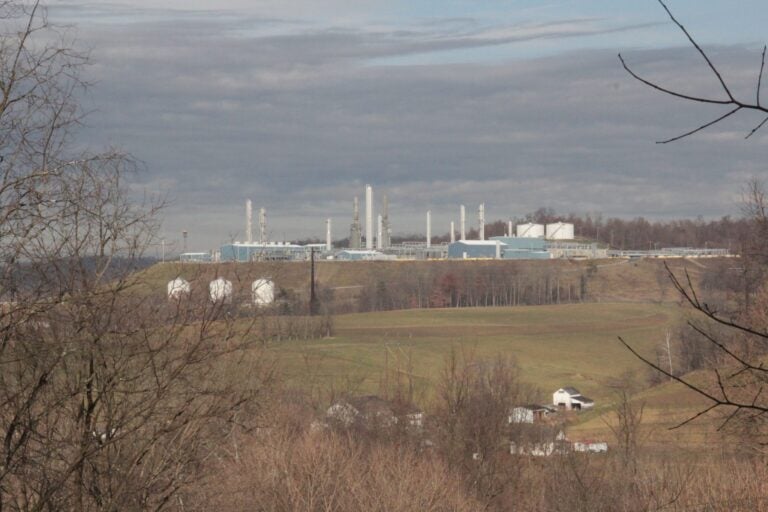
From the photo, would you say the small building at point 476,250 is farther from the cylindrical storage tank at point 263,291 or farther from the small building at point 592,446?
the cylindrical storage tank at point 263,291

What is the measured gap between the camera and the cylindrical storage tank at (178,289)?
14398mm

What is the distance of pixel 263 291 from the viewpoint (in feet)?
63.3

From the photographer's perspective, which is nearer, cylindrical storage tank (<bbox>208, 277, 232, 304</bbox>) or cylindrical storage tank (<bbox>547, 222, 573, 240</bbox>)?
cylindrical storage tank (<bbox>208, 277, 232, 304</bbox>)

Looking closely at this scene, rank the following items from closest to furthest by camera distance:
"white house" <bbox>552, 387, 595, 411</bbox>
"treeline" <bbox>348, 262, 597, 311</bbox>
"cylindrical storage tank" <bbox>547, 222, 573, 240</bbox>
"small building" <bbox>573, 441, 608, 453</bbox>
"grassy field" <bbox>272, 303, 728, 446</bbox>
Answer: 1. "small building" <bbox>573, 441, 608, 453</bbox>
2. "grassy field" <bbox>272, 303, 728, 446</bbox>
3. "white house" <bbox>552, 387, 595, 411</bbox>
4. "treeline" <bbox>348, 262, 597, 311</bbox>
5. "cylindrical storage tank" <bbox>547, 222, 573, 240</bbox>

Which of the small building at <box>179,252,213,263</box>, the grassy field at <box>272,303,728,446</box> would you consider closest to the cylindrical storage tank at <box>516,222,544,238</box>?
the grassy field at <box>272,303,728,446</box>

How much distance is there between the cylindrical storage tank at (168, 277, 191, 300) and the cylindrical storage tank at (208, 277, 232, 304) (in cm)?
34

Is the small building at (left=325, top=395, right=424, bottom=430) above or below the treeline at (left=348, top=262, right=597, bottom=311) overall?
below

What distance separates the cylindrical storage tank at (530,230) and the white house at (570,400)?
112463 millimetres

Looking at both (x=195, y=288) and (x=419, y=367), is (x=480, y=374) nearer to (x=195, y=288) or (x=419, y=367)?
(x=419, y=367)

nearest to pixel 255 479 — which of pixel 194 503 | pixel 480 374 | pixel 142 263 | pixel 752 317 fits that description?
pixel 194 503

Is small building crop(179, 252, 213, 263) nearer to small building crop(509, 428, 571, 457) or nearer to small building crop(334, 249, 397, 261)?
small building crop(509, 428, 571, 457)

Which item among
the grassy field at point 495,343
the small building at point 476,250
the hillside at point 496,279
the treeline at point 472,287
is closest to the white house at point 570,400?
the grassy field at point 495,343

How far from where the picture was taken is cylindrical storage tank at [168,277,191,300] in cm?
1440

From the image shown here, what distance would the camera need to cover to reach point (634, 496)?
106 ft
